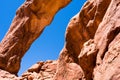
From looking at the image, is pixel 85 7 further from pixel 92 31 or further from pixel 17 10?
pixel 17 10

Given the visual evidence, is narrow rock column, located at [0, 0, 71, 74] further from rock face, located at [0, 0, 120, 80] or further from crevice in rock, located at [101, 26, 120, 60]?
crevice in rock, located at [101, 26, 120, 60]

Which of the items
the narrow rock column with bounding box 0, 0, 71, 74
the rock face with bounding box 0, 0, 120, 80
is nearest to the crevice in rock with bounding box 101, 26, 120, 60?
the rock face with bounding box 0, 0, 120, 80

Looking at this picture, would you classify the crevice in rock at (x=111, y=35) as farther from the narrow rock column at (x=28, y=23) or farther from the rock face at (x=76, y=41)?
the narrow rock column at (x=28, y=23)

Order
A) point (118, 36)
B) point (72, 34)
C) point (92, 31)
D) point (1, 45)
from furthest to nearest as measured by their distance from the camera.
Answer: point (1, 45), point (72, 34), point (92, 31), point (118, 36)

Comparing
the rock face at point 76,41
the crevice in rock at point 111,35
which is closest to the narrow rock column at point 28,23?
the rock face at point 76,41

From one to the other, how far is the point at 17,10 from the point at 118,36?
88.0 ft

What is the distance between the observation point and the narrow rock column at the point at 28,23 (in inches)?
1256

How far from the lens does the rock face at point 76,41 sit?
29.2 feet

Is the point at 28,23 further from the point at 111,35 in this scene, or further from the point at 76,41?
the point at 111,35

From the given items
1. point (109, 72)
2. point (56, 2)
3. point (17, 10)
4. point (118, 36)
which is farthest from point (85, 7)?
point (17, 10)

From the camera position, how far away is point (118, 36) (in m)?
8.61

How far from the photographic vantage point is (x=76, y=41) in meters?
18.5

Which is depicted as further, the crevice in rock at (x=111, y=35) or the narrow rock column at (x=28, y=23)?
the narrow rock column at (x=28, y=23)

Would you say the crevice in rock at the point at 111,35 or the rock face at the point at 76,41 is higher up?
the rock face at the point at 76,41
